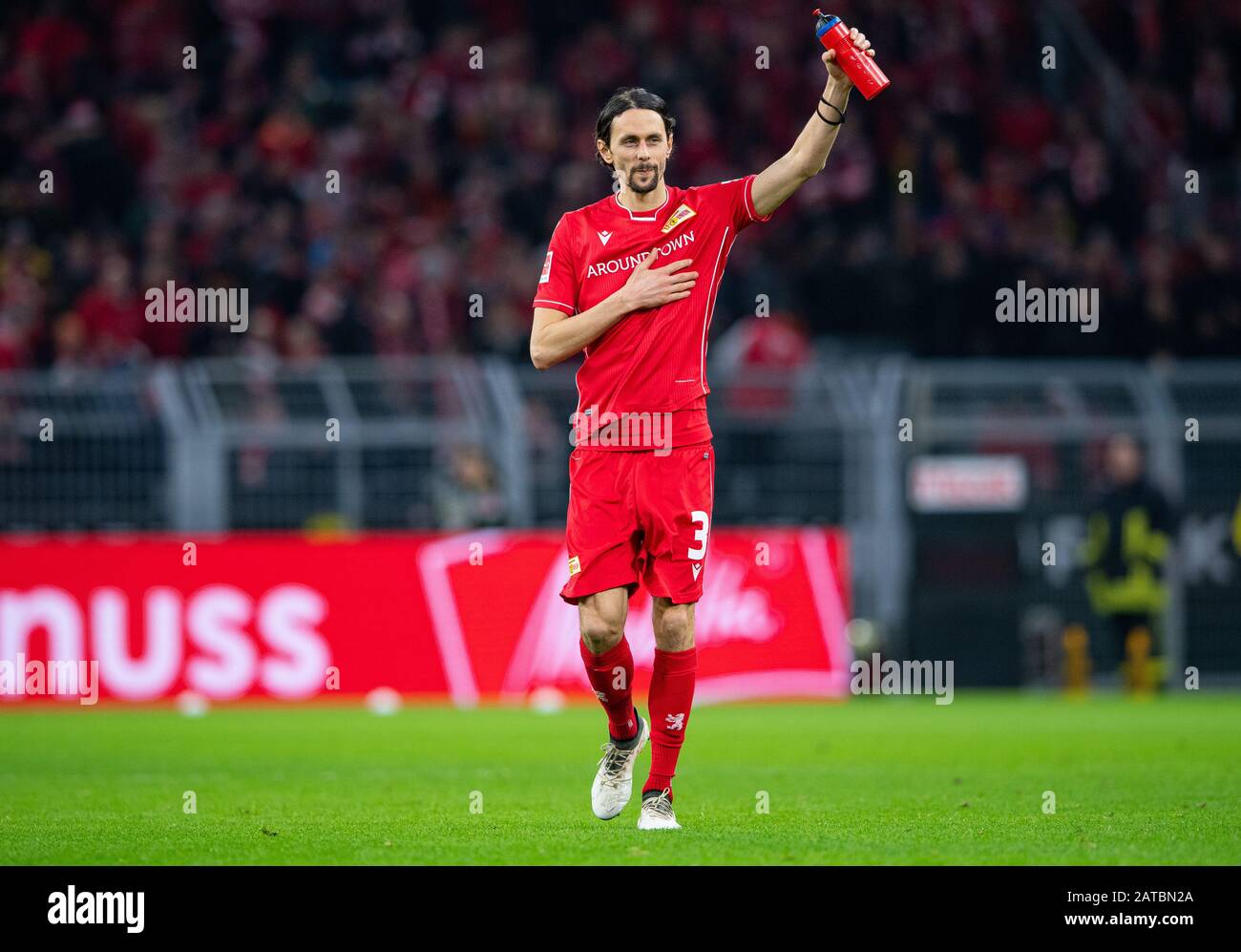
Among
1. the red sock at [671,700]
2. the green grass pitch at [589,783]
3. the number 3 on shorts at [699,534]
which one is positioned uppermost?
the number 3 on shorts at [699,534]

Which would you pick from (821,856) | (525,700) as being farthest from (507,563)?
(821,856)

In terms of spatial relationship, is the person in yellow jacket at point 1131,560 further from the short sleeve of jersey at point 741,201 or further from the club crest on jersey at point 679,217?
the club crest on jersey at point 679,217

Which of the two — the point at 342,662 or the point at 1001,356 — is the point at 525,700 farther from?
the point at 1001,356

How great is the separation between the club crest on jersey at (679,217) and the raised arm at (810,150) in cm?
24

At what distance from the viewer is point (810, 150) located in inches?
287

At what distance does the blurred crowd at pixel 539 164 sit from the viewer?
18984mm

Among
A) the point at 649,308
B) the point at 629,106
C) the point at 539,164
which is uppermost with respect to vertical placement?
the point at 539,164

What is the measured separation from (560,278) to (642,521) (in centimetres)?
95

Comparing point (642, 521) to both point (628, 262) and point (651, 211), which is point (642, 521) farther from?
point (651, 211)

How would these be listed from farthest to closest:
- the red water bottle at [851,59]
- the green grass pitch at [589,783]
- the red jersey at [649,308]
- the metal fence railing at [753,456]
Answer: the metal fence railing at [753,456] < the red jersey at [649,308] < the red water bottle at [851,59] < the green grass pitch at [589,783]

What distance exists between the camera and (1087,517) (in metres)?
16.9

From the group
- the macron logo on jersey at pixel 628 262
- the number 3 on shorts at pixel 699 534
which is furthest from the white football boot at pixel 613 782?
the macron logo on jersey at pixel 628 262

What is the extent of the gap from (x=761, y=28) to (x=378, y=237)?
5.48 m

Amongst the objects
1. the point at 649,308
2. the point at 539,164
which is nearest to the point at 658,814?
the point at 649,308
